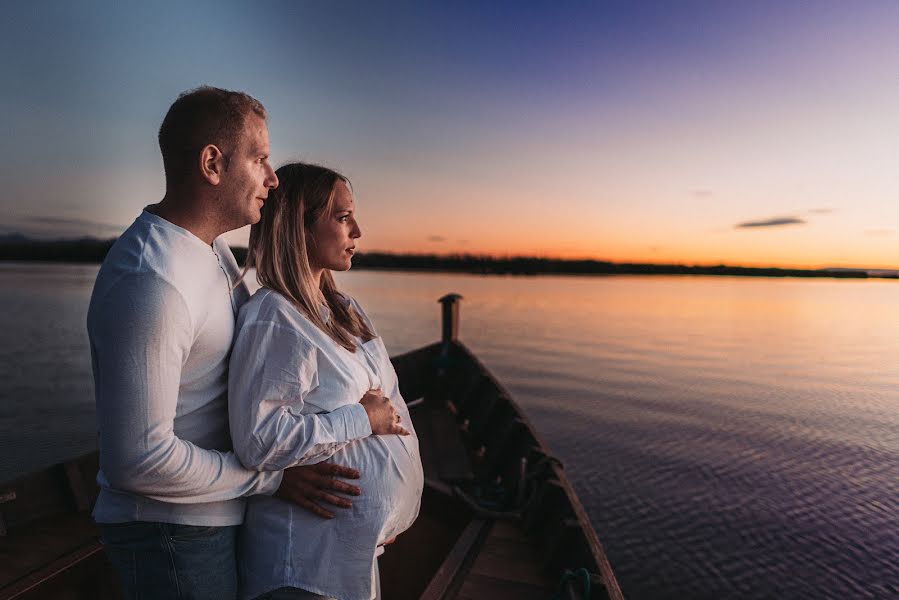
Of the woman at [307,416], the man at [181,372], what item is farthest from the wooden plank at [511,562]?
the man at [181,372]

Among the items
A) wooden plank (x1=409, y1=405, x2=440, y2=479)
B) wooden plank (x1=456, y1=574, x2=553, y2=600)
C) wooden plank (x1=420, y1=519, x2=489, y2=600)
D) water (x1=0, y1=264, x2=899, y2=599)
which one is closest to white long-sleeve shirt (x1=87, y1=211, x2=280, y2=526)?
wooden plank (x1=420, y1=519, x2=489, y2=600)

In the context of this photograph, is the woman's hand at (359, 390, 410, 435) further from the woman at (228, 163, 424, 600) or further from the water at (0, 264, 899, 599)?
the water at (0, 264, 899, 599)

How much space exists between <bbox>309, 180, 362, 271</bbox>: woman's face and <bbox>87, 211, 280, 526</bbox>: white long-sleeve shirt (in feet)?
1.37

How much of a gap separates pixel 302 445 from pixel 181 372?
0.36m

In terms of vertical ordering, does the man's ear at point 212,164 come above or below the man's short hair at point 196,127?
below

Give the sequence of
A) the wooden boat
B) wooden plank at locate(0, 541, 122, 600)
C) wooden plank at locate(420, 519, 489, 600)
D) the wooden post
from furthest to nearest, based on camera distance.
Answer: the wooden post
wooden plank at locate(420, 519, 489, 600)
the wooden boat
wooden plank at locate(0, 541, 122, 600)

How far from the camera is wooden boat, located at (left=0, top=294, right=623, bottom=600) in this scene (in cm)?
289

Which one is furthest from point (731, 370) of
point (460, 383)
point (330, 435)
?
point (330, 435)

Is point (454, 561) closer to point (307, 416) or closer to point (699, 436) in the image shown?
point (307, 416)

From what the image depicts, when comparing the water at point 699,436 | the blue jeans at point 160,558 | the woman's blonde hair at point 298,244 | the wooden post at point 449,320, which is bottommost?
the water at point 699,436

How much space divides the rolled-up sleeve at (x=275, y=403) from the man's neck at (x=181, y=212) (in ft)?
0.97

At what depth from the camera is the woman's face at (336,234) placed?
1893mm

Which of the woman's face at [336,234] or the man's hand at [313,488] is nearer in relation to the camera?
the man's hand at [313,488]

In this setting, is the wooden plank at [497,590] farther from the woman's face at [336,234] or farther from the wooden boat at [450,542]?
the woman's face at [336,234]
